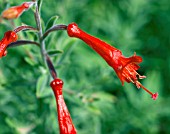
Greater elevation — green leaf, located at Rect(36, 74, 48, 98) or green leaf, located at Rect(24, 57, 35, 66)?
green leaf, located at Rect(24, 57, 35, 66)

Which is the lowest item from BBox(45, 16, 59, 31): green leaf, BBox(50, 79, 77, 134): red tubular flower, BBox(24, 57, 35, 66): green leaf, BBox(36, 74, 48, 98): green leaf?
BBox(50, 79, 77, 134): red tubular flower

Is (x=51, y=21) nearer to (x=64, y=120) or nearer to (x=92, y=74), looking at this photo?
(x=64, y=120)

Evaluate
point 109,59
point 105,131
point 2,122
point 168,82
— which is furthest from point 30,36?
point 168,82

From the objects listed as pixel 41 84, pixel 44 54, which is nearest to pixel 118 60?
pixel 44 54

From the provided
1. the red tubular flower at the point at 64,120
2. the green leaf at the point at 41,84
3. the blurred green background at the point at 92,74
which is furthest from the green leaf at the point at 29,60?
the red tubular flower at the point at 64,120

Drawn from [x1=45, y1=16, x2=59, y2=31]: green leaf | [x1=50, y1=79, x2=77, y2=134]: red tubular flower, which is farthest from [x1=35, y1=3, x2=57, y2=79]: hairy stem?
[x1=50, y1=79, x2=77, y2=134]: red tubular flower

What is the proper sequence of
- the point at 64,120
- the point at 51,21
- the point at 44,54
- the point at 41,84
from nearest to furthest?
1. the point at 64,120
2. the point at 51,21
3. the point at 44,54
4. the point at 41,84

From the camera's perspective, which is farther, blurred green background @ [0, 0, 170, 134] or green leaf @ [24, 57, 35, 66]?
blurred green background @ [0, 0, 170, 134]

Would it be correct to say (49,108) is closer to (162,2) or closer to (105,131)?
(105,131)

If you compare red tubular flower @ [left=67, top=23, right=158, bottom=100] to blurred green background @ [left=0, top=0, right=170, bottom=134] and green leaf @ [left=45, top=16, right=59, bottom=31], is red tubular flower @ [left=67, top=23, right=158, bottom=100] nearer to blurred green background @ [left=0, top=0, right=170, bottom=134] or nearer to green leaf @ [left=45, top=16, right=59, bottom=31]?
green leaf @ [left=45, top=16, right=59, bottom=31]
